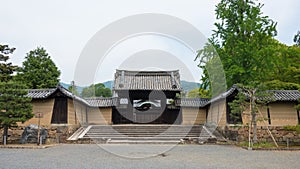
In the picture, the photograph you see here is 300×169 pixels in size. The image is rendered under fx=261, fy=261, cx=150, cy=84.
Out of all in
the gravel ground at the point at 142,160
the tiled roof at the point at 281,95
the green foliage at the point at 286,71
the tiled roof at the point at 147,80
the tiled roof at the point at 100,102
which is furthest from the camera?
the tiled roof at the point at 100,102

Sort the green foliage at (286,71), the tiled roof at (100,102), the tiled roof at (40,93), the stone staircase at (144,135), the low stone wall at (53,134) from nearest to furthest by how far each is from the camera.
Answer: the stone staircase at (144,135) < the low stone wall at (53,134) < the tiled roof at (40,93) < the green foliage at (286,71) < the tiled roof at (100,102)

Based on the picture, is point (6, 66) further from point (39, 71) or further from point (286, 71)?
point (286, 71)

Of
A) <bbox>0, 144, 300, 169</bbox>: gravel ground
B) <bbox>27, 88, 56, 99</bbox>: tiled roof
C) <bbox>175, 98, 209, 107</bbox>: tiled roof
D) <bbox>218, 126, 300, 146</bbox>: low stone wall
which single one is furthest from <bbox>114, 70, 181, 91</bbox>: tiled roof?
<bbox>0, 144, 300, 169</bbox>: gravel ground

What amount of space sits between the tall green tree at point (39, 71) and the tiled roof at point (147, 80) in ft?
27.5

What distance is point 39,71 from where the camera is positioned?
85.7 ft

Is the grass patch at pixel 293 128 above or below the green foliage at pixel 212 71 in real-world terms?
below

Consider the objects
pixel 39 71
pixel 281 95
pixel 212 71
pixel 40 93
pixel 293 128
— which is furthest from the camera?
pixel 39 71

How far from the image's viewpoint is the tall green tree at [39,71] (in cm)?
2561

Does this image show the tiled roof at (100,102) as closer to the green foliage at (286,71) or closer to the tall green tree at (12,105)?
the tall green tree at (12,105)

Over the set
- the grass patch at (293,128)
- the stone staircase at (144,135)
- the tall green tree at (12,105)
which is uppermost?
the tall green tree at (12,105)

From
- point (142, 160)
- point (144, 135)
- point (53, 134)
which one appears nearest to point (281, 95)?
point (144, 135)

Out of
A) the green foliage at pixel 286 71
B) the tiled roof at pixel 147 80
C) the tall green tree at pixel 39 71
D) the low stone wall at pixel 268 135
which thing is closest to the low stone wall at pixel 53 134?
the tiled roof at pixel 147 80

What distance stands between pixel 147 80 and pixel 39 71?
11.9 meters

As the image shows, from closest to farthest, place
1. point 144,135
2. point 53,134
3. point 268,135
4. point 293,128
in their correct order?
point 293,128
point 268,135
point 53,134
point 144,135
